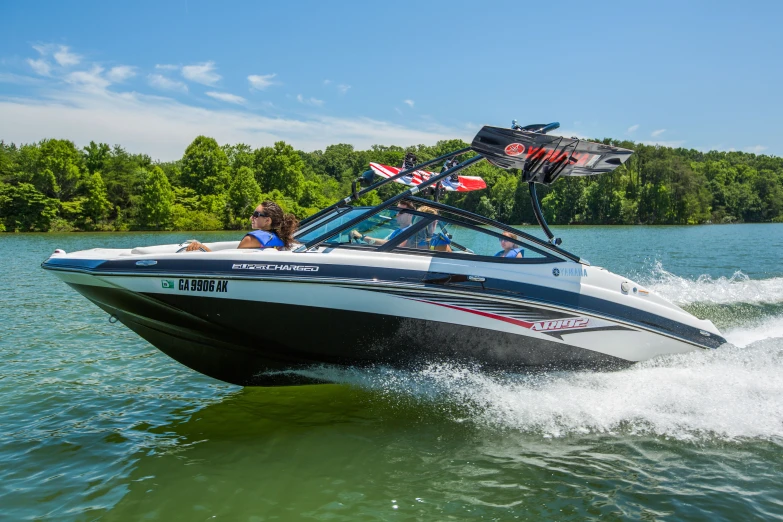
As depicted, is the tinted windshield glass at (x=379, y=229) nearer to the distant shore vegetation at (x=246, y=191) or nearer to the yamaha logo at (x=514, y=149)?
the yamaha logo at (x=514, y=149)

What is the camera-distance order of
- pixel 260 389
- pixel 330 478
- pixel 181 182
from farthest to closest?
pixel 181 182 < pixel 260 389 < pixel 330 478

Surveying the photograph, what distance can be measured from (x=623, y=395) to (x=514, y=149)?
9.11ft

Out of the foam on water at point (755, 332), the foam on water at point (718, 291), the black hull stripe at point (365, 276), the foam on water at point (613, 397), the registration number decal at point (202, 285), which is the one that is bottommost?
the foam on water at point (613, 397)

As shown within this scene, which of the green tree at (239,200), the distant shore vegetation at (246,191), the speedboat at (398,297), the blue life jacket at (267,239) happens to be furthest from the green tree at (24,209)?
the blue life jacket at (267,239)

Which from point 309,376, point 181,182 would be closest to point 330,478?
point 309,376

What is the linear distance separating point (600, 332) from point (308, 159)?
386 ft

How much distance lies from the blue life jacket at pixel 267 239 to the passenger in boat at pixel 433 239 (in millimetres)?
1415

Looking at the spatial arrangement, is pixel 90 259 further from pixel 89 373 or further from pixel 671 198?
pixel 671 198

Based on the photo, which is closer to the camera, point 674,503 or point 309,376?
point 674,503

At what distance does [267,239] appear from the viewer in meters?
5.83

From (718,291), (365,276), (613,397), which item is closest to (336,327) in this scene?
(365,276)

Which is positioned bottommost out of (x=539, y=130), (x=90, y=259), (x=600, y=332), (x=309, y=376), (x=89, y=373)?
(x=89, y=373)

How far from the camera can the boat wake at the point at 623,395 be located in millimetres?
5562

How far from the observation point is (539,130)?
5.80 m
